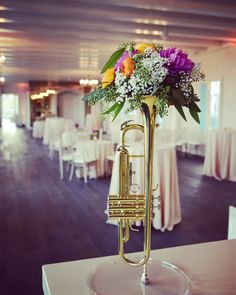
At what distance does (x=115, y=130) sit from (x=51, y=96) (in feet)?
39.8

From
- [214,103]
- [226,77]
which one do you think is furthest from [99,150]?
[226,77]

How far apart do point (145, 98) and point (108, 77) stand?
0.15 metres

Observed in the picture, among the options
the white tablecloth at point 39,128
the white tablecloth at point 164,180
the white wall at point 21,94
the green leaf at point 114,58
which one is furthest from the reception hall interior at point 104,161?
the white wall at point 21,94

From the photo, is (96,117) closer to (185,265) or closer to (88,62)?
(88,62)

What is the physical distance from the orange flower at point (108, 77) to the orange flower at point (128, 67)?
52 mm

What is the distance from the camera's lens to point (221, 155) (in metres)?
6.95

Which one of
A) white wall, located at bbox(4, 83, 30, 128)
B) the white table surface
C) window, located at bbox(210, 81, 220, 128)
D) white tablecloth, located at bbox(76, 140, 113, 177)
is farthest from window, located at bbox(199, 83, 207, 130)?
white wall, located at bbox(4, 83, 30, 128)

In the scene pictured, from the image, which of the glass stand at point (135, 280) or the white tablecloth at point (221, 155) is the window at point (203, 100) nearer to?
the white tablecloth at point (221, 155)

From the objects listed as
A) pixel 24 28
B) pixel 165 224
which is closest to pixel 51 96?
pixel 24 28

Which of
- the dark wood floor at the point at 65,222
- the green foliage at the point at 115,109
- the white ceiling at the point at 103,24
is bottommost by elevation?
the dark wood floor at the point at 65,222

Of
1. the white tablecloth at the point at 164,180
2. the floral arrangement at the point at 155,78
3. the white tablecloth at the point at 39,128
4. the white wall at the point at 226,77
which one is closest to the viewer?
the floral arrangement at the point at 155,78

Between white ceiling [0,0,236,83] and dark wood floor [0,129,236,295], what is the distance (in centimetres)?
289

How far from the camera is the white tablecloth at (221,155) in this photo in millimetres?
6816

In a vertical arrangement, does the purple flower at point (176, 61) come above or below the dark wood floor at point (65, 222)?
above
